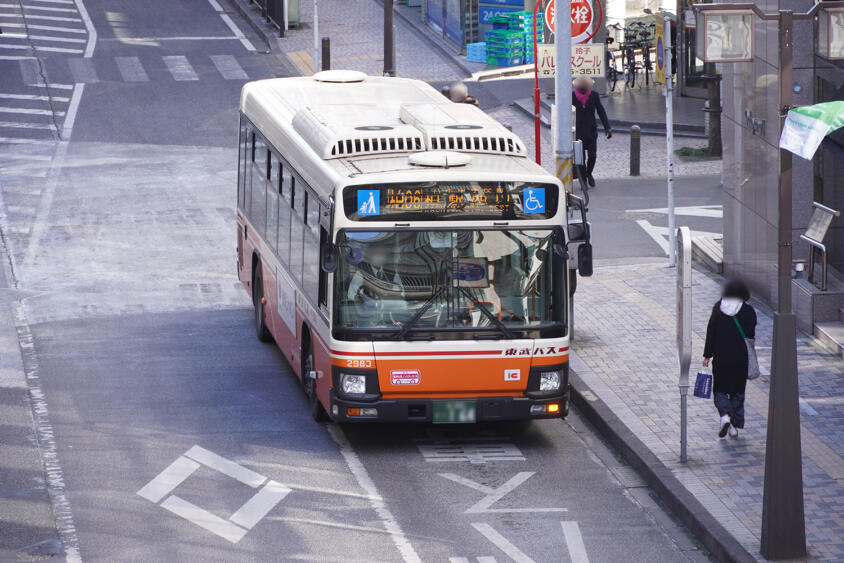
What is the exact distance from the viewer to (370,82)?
17703 mm

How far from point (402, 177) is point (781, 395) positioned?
3.99 metres

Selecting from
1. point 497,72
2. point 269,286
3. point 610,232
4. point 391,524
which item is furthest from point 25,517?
point 497,72

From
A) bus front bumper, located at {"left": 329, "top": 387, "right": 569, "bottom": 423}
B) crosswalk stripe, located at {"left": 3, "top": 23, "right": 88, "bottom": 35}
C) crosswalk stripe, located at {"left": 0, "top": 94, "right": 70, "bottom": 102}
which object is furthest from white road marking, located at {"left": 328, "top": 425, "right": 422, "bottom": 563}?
crosswalk stripe, located at {"left": 3, "top": 23, "right": 88, "bottom": 35}

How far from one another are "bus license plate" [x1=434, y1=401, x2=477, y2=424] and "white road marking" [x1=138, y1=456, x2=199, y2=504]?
216 centimetres

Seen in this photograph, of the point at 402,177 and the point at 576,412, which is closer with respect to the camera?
the point at 402,177

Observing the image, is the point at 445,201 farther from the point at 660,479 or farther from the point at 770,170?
the point at 770,170

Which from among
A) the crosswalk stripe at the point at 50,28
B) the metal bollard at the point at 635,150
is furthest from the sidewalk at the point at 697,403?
the crosswalk stripe at the point at 50,28

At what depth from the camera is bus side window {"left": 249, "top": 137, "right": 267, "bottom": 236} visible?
17.3 meters

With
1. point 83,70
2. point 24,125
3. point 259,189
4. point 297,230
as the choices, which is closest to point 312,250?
point 297,230

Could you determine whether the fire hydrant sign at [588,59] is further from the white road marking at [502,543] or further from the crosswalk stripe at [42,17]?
the crosswalk stripe at [42,17]

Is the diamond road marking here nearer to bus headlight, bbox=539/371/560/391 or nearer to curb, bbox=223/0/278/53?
bus headlight, bbox=539/371/560/391

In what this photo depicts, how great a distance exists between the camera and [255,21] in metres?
43.6

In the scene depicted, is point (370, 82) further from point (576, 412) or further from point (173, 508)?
point (173, 508)

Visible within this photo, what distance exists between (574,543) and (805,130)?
350cm
